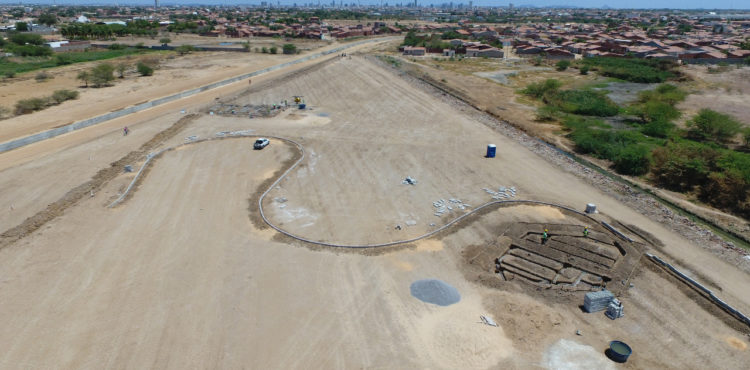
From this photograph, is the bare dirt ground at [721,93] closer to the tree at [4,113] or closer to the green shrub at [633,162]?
the green shrub at [633,162]

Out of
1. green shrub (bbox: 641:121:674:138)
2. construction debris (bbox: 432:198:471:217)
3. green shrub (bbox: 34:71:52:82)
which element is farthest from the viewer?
green shrub (bbox: 34:71:52:82)

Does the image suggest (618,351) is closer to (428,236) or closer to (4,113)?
(428,236)

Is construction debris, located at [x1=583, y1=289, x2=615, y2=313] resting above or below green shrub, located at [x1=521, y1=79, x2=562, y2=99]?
below

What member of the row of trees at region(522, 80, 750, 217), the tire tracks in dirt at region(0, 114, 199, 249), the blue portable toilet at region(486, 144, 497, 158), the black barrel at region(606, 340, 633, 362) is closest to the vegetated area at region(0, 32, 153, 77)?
the tire tracks in dirt at region(0, 114, 199, 249)

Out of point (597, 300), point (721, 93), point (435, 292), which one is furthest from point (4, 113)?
point (721, 93)

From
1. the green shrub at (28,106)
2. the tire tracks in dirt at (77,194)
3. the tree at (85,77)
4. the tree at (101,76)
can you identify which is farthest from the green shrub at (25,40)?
the tire tracks in dirt at (77,194)

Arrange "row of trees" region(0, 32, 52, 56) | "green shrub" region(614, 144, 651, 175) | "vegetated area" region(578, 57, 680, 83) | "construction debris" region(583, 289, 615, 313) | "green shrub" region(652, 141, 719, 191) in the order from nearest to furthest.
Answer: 1. "construction debris" region(583, 289, 615, 313)
2. "green shrub" region(652, 141, 719, 191)
3. "green shrub" region(614, 144, 651, 175)
4. "vegetated area" region(578, 57, 680, 83)
5. "row of trees" region(0, 32, 52, 56)

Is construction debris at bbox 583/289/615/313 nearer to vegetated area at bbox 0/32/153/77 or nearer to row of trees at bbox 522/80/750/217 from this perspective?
row of trees at bbox 522/80/750/217
